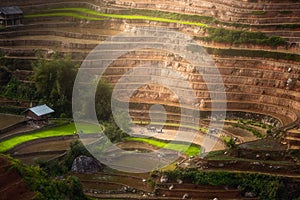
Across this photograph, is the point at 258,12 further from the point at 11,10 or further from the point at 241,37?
the point at 11,10

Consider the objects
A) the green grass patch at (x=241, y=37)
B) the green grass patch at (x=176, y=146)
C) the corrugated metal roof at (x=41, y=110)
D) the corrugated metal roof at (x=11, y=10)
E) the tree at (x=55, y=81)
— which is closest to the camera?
the green grass patch at (x=176, y=146)

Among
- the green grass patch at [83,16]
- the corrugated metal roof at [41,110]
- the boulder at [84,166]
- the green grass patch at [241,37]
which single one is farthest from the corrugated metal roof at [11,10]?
the boulder at [84,166]

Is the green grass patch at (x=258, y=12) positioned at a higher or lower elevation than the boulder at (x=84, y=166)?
higher

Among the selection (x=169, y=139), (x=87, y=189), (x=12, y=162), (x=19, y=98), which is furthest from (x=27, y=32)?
(x=12, y=162)

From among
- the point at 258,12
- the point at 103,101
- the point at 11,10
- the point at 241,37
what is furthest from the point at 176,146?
the point at 11,10

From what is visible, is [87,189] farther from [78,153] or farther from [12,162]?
[12,162]

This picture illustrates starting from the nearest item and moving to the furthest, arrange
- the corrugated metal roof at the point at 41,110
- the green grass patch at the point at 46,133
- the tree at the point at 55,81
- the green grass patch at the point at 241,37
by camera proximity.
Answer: the green grass patch at the point at 46,133 < the corrugated metal roof at the point at 41,110 < the tree at the point at 55,81 < the green grass patch at the point at 241,37

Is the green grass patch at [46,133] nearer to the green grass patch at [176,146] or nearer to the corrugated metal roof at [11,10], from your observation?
the green grass patch at [176,146]
